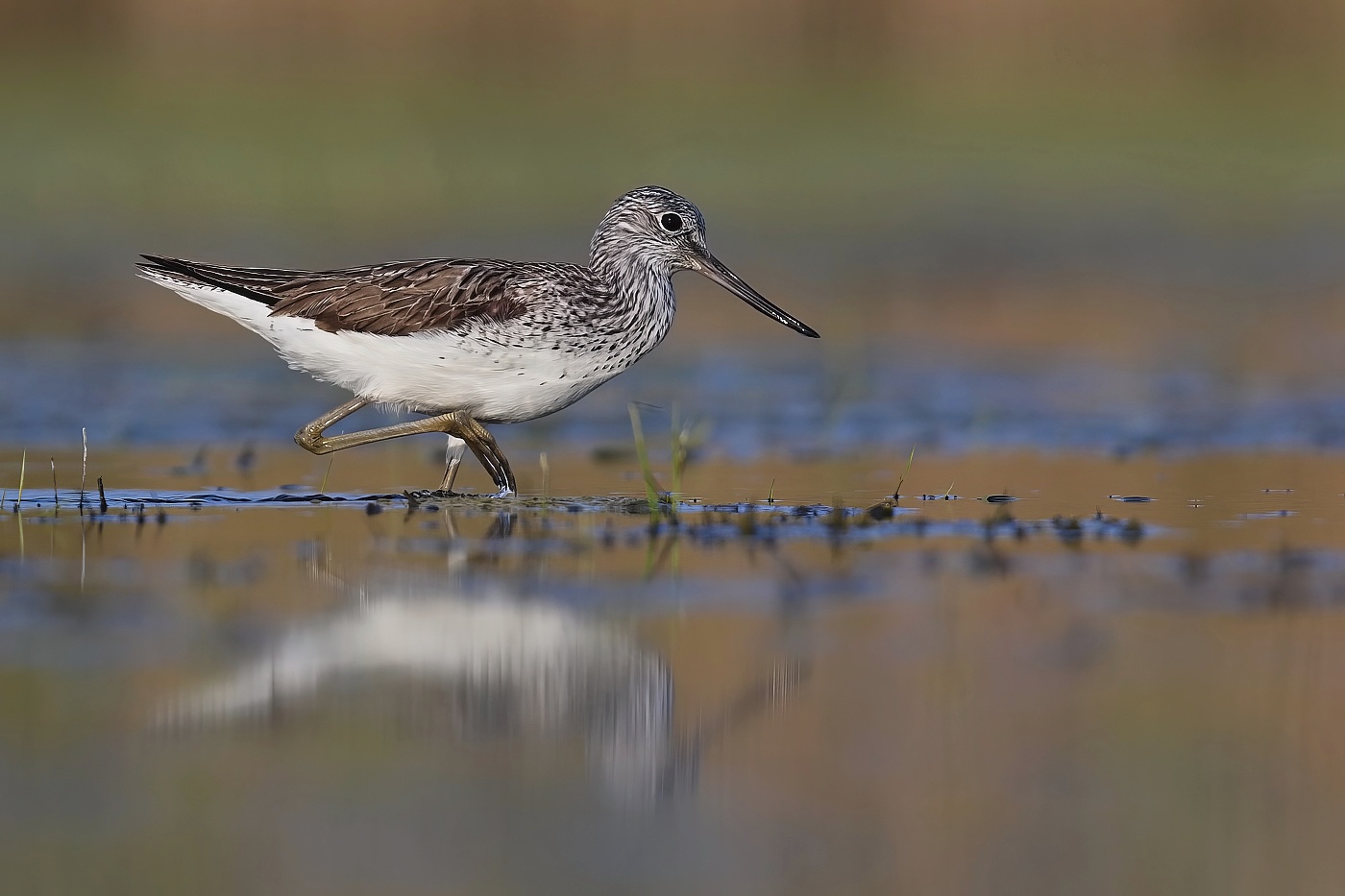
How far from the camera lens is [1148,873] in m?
4.23

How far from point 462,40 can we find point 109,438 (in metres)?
19.6

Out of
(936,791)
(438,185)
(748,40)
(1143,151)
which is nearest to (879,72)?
(748,40)

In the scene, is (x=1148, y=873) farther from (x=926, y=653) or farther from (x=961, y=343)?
(x=961, y=343)

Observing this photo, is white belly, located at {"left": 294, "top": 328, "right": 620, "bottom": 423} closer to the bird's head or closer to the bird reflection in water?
the bird's head

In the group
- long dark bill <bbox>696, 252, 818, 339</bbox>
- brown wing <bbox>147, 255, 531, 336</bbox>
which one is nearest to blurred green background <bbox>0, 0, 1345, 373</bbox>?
long dark bill <bbox>696, 252, 818, 339</bbox>

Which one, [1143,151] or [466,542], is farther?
[1143,151]

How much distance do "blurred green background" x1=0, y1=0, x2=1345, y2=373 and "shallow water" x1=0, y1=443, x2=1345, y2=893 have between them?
6.71m

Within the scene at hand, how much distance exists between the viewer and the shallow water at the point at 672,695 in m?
4.35

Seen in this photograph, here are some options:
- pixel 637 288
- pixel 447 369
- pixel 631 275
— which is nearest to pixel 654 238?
pixel 631 275

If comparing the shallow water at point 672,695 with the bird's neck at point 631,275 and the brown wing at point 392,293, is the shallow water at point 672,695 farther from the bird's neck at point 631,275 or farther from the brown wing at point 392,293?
the bird's neck at point 631,275

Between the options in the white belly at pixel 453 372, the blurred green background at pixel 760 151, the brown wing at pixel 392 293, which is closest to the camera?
the white belly at pixel 453 372

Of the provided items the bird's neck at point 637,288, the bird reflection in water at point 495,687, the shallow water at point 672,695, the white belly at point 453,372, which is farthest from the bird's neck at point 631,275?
the bird reflection in water at point 495,687

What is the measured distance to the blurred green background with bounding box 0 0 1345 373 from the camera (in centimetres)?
1752

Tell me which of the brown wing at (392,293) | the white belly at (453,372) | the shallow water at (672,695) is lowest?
the shallow water at (672,695)
